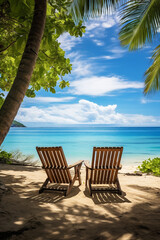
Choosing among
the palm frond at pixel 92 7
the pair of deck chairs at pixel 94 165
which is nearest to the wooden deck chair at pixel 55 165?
the pair of deck chairs at pixel 94 165

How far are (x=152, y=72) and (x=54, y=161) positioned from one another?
4.52 m

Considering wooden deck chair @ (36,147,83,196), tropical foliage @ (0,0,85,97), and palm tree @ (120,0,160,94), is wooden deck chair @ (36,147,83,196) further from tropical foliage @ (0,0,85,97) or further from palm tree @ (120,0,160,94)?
palm tree @ (120,0,160,94)

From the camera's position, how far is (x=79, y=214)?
266 cm

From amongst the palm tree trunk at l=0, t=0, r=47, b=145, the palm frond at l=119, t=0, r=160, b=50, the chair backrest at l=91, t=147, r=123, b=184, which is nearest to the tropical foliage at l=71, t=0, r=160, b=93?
the palm frond at l=119, t=0, r=160, b=50

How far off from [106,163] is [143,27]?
167 inches

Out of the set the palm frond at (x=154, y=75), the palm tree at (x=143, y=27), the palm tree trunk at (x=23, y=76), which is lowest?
the palm tree trunk at (x=23, y=76)

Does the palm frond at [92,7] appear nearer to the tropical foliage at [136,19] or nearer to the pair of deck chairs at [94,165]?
the tropical foliage at [136,19]

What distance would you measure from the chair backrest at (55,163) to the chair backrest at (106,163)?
0.54m

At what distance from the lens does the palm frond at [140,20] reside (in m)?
5.24

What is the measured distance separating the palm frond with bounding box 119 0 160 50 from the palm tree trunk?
396cm

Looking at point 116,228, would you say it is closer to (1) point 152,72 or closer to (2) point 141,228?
(2) point 141,228

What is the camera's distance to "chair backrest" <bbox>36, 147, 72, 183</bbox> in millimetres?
3564

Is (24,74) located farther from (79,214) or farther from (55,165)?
(55,165)

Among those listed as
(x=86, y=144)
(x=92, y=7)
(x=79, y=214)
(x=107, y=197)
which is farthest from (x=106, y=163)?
(x=86, y=144)
